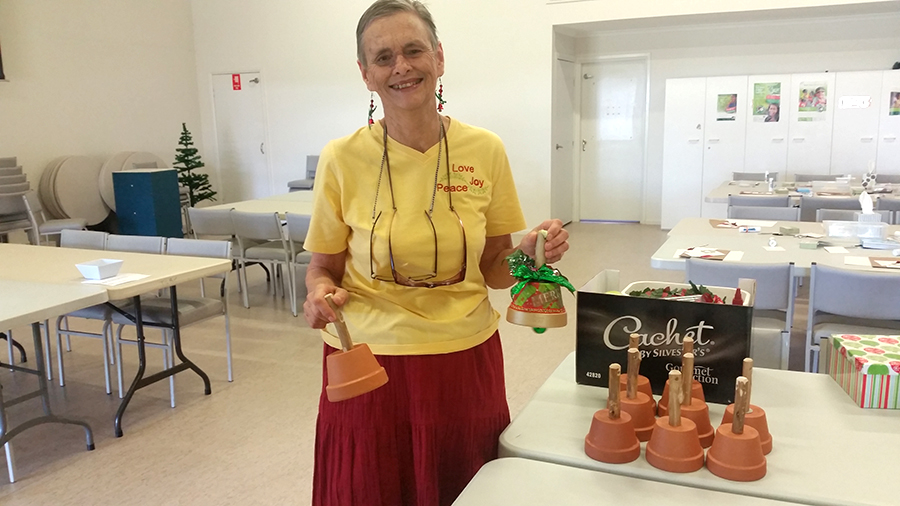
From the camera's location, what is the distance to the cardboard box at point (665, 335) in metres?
1.37

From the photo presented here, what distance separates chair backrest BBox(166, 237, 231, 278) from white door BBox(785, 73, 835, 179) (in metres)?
6.71

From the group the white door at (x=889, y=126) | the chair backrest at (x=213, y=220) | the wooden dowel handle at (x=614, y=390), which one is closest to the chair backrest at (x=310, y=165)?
the chair backrest at (x=213, y=220)

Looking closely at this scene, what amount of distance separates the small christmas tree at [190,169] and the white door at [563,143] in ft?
15.5

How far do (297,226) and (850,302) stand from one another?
3.63 metres

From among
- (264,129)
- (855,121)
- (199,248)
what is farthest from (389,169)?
(264,129)

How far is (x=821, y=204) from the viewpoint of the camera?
5.35 meters

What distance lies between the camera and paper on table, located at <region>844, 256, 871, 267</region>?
3.22m

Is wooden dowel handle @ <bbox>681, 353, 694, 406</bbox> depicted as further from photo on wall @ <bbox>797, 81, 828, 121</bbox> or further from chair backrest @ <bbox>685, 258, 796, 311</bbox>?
photo on wall @ <bbox>797, 81, 828, 121</bbox>

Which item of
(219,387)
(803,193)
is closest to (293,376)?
(219,387)

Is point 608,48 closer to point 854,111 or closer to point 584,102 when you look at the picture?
point 584,102

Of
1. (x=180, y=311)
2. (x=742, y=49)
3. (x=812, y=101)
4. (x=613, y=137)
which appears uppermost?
(x=742, y=49)

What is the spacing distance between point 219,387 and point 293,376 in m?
0.42

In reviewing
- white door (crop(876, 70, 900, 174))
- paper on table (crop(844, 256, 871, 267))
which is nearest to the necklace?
paper on table (crop(844, 256, 871, 267))

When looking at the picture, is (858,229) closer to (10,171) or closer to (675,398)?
(675,398)
